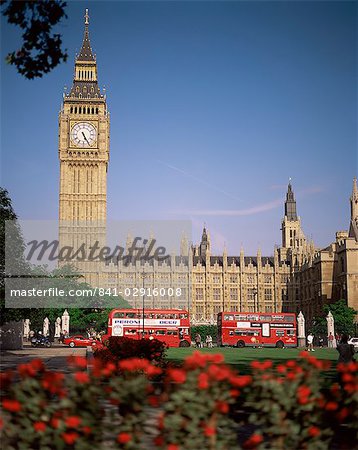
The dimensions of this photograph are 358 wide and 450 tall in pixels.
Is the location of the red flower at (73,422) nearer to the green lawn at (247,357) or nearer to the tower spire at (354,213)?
the green lawn at (247,357)

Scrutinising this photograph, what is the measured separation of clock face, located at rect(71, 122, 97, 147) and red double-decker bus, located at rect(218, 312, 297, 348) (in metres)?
48.4

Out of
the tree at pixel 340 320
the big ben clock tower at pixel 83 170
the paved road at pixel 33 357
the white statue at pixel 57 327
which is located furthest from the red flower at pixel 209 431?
the big ben clock tower at pixel 83 170

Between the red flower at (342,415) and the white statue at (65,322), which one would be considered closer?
the red flower at (342,415)

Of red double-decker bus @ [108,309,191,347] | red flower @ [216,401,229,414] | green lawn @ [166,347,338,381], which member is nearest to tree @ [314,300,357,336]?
red double-decker bus @ [108,309,191,347]

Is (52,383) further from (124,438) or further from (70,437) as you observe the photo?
(124,438)

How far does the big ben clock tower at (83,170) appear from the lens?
298 feet

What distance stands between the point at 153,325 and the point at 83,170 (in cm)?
4980

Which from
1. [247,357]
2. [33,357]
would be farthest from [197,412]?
[247,357]

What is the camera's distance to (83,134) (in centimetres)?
9131

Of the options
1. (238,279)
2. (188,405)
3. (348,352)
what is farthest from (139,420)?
(238,279)

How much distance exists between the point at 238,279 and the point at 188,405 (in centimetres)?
9307

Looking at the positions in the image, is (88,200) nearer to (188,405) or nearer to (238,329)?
(238,329)

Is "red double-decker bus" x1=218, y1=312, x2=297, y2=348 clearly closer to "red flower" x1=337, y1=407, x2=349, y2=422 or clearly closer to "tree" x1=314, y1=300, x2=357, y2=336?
"tree" x1=314, y1=300, x2=357, y2=336

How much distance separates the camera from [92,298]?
64688mm
